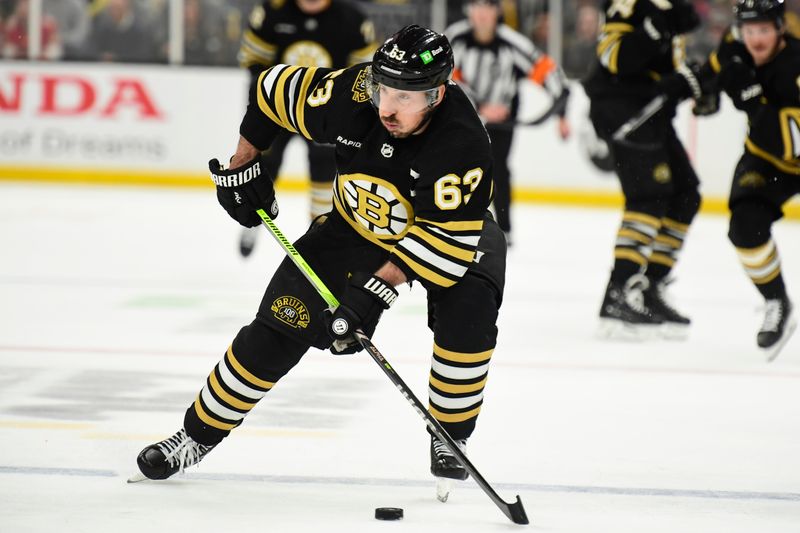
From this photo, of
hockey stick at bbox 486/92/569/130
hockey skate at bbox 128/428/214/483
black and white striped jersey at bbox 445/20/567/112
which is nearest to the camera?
hockey skate at bbox 128/428/214/483

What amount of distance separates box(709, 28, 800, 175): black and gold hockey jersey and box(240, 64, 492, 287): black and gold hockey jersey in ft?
6.07

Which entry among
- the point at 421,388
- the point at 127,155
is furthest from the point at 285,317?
the point at 127,155

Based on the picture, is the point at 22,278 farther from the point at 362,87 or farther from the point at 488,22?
the point at 362,87

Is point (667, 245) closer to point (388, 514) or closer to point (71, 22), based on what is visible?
point (388, 514)

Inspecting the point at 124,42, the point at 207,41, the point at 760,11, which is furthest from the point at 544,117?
the point at 124,42

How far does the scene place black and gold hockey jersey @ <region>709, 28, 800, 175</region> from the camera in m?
4.12

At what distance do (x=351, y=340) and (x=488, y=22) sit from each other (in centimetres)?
455

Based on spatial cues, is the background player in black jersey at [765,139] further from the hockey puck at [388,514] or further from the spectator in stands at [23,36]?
the spectator in stands at [23,36]

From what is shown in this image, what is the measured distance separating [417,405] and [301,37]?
3.65 m

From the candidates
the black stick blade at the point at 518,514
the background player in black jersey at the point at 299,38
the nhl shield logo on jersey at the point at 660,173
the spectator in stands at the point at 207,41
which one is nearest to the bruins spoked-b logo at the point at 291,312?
the black stick blade at the point at 518,514

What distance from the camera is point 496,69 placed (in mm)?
6961

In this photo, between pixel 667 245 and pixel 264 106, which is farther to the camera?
pixel 667 245

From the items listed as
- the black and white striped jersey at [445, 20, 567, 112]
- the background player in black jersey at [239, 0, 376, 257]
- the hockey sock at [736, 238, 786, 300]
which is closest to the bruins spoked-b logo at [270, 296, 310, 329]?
the hockey sock at [736, 238, 786, 300]

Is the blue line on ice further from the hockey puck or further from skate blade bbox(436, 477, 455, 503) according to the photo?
the hockey puck
